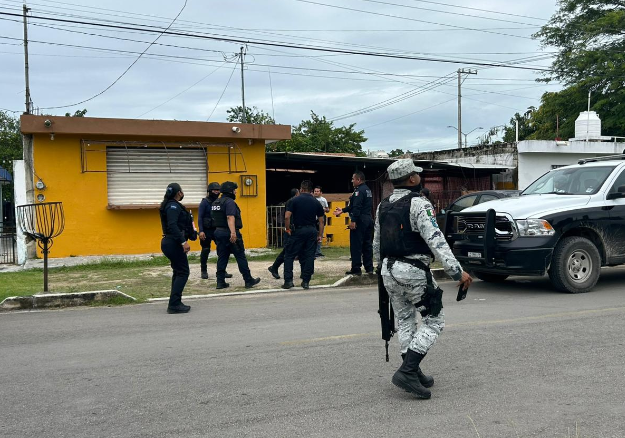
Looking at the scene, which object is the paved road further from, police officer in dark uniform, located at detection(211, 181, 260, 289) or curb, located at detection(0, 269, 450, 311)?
police officer in dark uniform, located at detection(211, 181, 260, 289)

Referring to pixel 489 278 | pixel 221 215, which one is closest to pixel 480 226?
pixel 489 278

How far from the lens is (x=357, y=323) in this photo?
7.51m

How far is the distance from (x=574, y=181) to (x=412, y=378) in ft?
22.6

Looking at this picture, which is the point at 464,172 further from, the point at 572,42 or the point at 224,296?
the point at 572,42

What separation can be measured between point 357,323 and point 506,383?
8.74 feet

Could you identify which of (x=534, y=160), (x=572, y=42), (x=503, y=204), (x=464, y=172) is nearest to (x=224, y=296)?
(x=503, y=204)

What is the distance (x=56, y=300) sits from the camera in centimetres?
931

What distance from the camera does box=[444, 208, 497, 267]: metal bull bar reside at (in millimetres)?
9352

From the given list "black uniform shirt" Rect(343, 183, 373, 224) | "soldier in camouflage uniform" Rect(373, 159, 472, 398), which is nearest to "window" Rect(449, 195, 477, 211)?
"black uniform shirt" Rect(343, 183, 373, 224)

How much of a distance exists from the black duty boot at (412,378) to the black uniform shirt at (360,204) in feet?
21.2

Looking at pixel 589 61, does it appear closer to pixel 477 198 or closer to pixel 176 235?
pixel 477 198

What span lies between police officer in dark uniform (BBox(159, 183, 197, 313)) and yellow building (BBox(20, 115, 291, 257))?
Answer: 7472 millimetres

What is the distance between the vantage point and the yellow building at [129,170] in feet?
48.8

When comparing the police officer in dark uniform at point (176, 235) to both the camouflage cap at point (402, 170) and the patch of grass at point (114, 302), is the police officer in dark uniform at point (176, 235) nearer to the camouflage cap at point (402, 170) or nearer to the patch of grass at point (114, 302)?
the patch of grass at point (114, 302)
